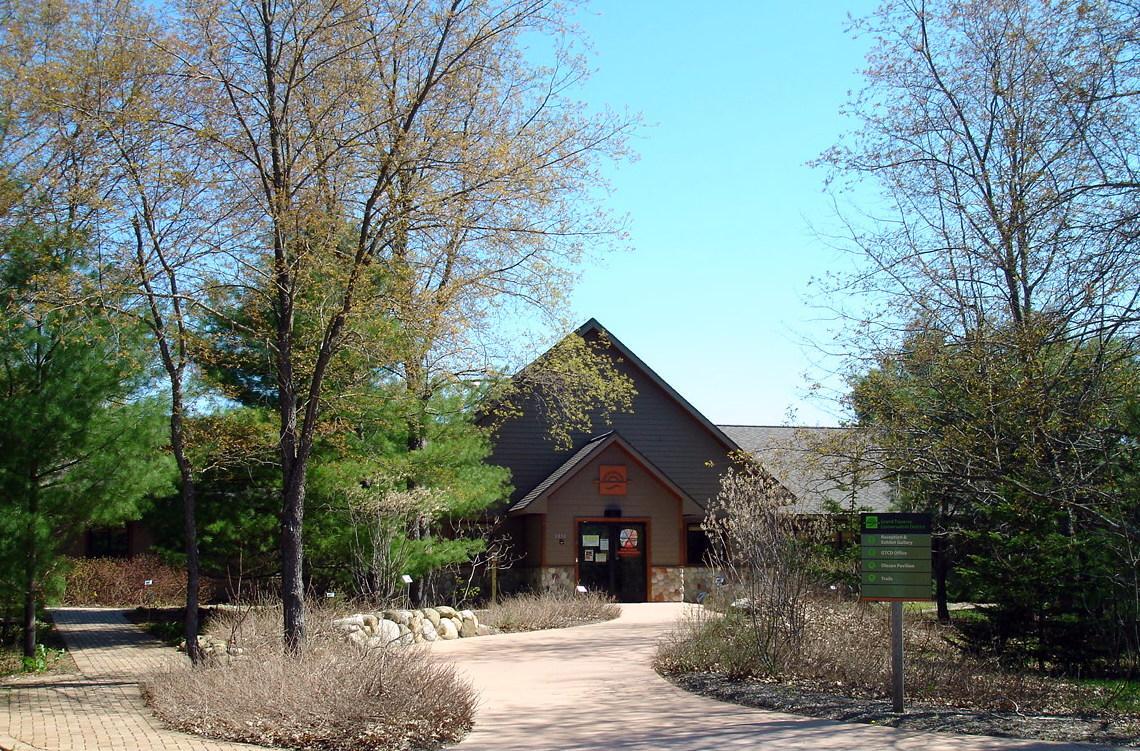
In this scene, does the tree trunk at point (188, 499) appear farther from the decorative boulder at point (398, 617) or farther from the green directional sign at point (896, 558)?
the green directional sign at point (896, 558)

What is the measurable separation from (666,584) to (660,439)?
4701 millimetres

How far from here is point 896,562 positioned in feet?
38.3

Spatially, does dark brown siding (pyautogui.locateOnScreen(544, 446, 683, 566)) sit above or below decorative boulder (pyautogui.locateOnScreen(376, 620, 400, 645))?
above

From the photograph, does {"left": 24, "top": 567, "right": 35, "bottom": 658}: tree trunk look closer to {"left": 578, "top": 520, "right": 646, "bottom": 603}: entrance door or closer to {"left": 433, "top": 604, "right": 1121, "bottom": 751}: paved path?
{"left": 433, "top": 604, "right": 1121, "bottom": 751}: paved path

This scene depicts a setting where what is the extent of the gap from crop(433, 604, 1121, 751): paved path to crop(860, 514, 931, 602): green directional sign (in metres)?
1.64

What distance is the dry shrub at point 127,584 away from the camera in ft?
90.7

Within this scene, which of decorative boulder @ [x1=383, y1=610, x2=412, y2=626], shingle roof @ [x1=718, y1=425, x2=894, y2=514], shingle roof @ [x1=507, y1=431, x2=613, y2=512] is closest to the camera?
shingle roof @ [x1=718, y1=425, x2=894, y2=514]

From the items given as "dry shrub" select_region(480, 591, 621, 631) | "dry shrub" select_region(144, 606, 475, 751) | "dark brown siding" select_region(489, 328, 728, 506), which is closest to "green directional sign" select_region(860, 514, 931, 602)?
"dry shrub" select_region(144, 606, 475, 751)

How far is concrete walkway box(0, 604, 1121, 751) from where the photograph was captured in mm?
9758

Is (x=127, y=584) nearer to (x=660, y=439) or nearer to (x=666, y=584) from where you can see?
(x=666, y=584)

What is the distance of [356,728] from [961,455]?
8108mm

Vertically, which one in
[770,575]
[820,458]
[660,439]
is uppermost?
[660,439]

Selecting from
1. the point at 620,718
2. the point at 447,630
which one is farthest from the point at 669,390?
the point at 620,718

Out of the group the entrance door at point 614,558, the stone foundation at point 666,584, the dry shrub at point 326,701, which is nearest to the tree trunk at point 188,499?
the dry shrub at point 326,701
